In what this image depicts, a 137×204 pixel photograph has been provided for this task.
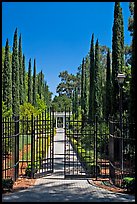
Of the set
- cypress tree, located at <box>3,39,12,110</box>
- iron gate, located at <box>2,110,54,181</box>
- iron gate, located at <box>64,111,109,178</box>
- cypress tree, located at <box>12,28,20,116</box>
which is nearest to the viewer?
iron gate, located at <box>2,110,54,181</box>

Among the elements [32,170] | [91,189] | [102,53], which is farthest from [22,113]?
[102,53]

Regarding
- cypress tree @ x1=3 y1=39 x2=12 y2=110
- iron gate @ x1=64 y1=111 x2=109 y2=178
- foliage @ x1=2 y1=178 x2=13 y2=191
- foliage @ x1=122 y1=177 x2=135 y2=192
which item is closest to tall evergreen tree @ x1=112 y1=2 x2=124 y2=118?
iron gate @ x1=64 y1=111 x2=109 y2=178

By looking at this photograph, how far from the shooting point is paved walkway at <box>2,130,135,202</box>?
725cm

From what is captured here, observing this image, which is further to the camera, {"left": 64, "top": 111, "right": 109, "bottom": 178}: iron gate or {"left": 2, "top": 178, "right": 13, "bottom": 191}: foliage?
{"left": 64, "top": 111, "right": 109, "bottom": 178}: iron gate

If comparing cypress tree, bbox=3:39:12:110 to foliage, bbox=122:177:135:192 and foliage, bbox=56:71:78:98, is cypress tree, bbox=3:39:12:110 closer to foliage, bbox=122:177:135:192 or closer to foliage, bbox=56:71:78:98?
foliage, bbox=122:177:135:192

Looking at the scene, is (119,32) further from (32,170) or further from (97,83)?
(32,170)

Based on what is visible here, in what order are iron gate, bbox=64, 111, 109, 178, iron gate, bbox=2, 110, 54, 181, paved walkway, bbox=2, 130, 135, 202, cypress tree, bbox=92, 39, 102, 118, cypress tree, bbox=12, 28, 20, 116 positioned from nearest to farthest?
1. paved walkway, bbox=2, 130, 135, 202
2. iron gate, bbox=2, 110, 54, 181
3. iron gate, bbox=64, 111, 109, 178
4. cypress tree, bbox=92, 39, 102, 118
5. cypress tree, bbox=12, 28, 20, 116

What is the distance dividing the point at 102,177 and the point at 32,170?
2.37m

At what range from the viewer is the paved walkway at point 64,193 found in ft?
23.8

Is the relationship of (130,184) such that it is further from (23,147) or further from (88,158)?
(88,158)

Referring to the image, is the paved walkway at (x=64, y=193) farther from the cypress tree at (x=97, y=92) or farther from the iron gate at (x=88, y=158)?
the cypress tree at (x=97, y=92)

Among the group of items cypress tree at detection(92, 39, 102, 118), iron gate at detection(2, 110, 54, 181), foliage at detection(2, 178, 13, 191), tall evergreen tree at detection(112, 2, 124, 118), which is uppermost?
tall evergreen tree at detection(112, 2, 124, 118)

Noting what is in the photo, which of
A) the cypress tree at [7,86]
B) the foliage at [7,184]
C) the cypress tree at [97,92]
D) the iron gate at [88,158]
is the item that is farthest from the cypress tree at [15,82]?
the foliage at [7,184]

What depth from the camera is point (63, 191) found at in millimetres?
8398
